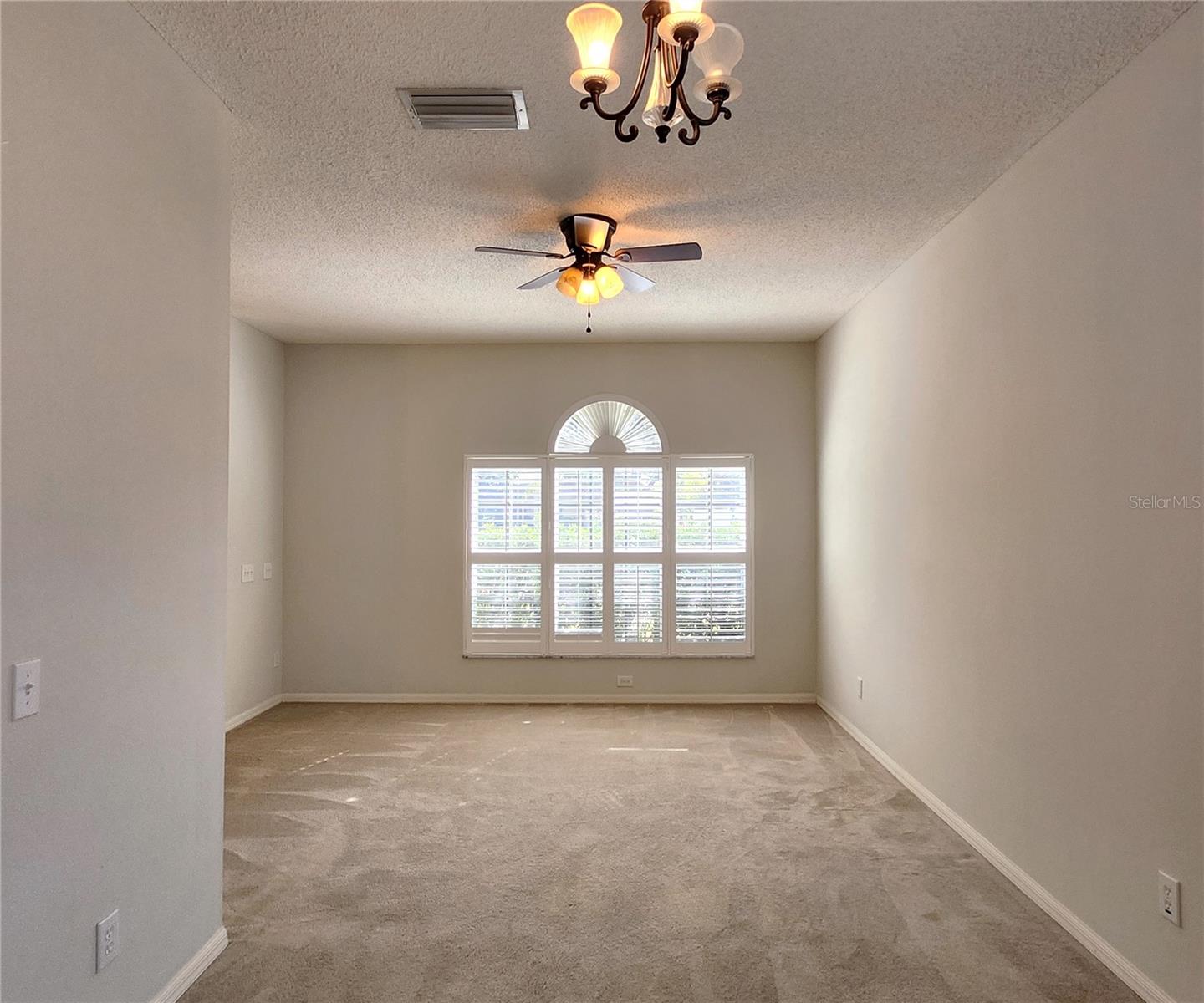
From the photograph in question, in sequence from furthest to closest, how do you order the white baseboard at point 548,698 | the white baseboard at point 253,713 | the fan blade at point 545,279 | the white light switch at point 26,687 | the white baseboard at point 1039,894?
the white baseboard at point 548,698 → the white baseboard at point 253,713 → the fan blade at point 545,279 → the white baseboard at point 1039,894 → the white light switch at point 26,687

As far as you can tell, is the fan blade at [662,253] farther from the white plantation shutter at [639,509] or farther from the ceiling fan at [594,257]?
the white plantation shutter at [639,509]

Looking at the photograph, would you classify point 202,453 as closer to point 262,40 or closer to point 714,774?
point 262,40

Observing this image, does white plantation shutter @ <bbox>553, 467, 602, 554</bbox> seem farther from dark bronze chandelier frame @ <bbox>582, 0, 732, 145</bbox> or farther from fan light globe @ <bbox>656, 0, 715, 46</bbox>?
fan light globe @ <bbox>656, 0, 715, 46</bbox>

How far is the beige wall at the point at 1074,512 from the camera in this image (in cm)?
238

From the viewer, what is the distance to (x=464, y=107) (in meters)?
2.83

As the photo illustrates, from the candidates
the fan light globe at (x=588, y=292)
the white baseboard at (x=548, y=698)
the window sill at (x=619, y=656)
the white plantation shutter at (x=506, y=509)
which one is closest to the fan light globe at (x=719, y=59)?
the fan light globe at (x=588, y=292)

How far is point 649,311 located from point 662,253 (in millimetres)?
1914

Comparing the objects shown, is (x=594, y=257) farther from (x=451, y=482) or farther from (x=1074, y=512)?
(x=451, y=482)

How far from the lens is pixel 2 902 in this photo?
1784 millimetres

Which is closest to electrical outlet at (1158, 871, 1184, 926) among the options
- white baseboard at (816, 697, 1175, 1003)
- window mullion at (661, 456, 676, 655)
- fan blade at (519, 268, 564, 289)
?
white baseboard at (816, 697, 1175, 1003)

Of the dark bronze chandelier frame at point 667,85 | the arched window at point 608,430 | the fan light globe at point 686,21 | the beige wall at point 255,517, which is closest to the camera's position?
the fan light globe at point 686,21

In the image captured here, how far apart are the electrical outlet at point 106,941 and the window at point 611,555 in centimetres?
440

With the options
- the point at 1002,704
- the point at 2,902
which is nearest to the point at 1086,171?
the point at 1002,704

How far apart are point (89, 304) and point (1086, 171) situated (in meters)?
2.97
